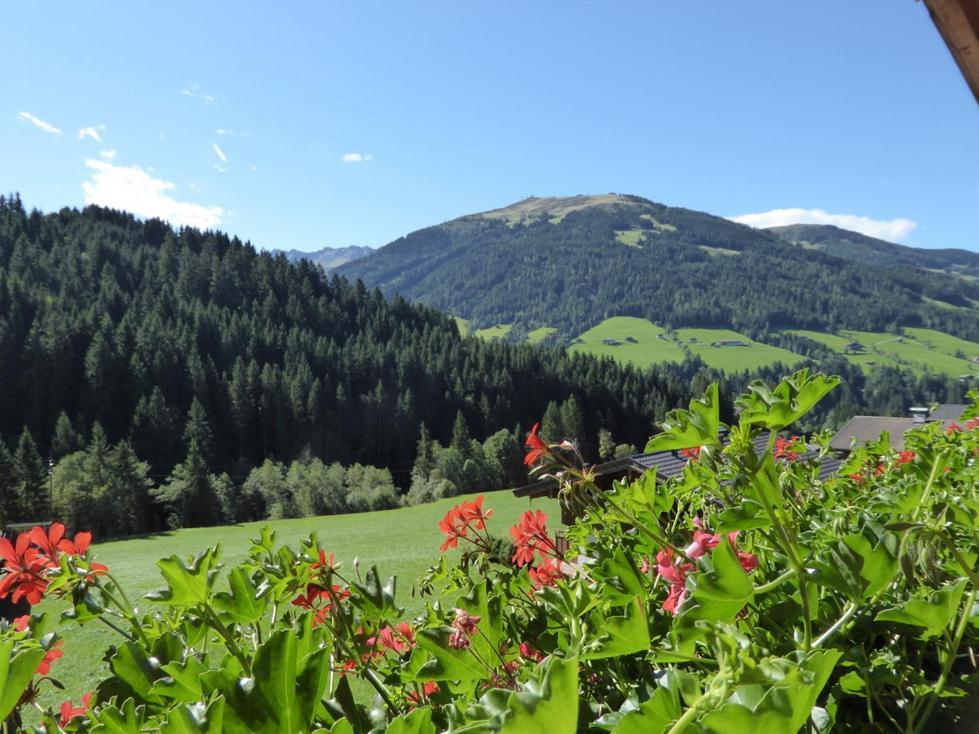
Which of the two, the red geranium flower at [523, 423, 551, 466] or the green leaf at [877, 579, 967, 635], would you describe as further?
the red geranium flower at [523, 423, 551, 466]

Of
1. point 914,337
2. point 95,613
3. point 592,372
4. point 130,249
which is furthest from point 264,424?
point 914,337

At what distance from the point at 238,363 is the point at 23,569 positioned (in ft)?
235

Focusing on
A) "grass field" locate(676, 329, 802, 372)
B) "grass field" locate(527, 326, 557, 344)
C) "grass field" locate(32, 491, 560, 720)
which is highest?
"grass field" locate(527, 326, 557, 344)

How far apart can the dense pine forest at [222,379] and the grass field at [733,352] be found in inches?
1848

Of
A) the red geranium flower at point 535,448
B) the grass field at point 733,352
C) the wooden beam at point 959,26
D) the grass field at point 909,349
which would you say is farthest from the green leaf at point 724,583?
the grass field at point 909,349

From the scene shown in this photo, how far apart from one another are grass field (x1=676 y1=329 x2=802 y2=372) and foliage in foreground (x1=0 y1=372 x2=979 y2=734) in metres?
123

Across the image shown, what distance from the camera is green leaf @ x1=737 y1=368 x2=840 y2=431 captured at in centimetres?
53

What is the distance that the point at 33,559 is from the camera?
1.05 meters

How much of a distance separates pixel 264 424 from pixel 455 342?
26.4 meters

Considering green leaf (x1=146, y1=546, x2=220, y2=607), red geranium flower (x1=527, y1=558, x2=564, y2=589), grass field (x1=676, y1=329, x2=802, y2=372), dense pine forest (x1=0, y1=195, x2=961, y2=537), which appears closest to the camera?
green leaf (x1=146, y1=546, x2=220, y2=607)

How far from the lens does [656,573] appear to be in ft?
3.09

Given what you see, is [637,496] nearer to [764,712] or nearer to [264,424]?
[764,712]

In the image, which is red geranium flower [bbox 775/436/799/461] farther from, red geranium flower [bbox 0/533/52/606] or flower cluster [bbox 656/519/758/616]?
red geranium flower [bbox 0/533/52/606]

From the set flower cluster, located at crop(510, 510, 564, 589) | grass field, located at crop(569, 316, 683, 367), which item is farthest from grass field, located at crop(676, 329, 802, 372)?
flower cluster, located at crop(510, 510, 564, 589)
